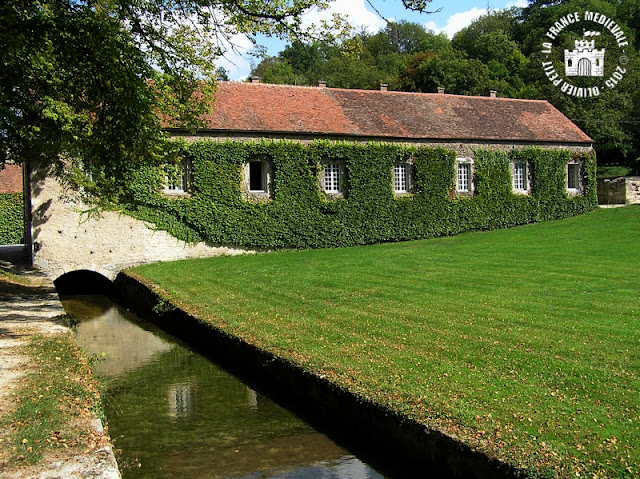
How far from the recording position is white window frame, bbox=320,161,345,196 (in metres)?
28.8

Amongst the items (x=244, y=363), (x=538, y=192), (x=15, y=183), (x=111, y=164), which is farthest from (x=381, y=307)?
(x=15, y=183)

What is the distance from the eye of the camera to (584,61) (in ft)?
163

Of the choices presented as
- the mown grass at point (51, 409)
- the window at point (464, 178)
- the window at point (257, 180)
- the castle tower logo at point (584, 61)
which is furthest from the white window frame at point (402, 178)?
the castle tower logo at point (584, 61)

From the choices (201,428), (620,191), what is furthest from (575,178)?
(201,428)

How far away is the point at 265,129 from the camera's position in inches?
1075

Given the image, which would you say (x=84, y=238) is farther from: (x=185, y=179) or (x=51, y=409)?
(x=51, y=409)

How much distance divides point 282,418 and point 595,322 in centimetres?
533

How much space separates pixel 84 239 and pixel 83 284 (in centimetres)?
391

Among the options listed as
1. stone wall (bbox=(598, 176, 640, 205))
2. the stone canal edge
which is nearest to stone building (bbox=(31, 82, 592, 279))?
stone wall (bbox=(598, 176, 640, 205))

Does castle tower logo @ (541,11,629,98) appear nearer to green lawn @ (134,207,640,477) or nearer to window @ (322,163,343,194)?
window @ (322,163,343,194)

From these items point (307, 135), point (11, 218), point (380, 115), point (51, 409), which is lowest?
point (51, 409)

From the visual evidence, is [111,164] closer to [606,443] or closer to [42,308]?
[42,308]

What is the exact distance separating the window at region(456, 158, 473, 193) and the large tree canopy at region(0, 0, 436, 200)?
18511 millimetres

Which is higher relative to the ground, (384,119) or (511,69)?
(511,69)
